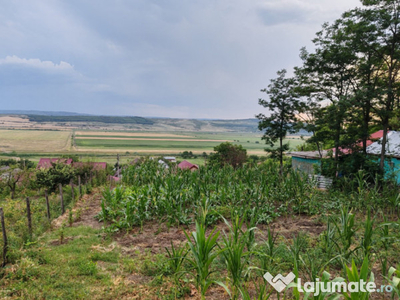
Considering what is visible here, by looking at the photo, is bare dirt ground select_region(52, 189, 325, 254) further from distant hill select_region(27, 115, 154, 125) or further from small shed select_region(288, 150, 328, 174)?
distant hill select_region(27, 115, 154, 125)

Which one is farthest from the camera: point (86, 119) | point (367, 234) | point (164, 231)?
point (86, 119)

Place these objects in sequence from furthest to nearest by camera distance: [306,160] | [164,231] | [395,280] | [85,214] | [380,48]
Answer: [306,160], [380,48], [85,214], [164,231], [395,280]

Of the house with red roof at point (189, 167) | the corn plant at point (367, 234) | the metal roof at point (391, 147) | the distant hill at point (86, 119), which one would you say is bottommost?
the house with red roof at point (189, 167)

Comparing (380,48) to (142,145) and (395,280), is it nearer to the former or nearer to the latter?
(395,280)

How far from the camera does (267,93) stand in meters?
21.9

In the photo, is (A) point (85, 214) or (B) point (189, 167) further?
(B) point (189, 167)

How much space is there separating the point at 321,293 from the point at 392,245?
385 cm

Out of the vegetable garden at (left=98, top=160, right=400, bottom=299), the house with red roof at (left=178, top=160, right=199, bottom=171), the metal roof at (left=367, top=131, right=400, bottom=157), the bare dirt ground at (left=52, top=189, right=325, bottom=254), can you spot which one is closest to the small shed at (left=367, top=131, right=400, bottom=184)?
the metal roof at (left=367, top=131, right=400, bottom=157)

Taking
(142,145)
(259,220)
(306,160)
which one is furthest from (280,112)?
(142,145)

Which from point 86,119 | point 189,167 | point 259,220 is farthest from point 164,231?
point 86,119

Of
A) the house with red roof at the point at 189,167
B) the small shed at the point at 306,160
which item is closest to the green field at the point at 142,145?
the house with red roof at the point at 189,167

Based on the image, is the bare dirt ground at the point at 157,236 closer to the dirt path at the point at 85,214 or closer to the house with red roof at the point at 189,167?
the dirt path at the point at 85,214

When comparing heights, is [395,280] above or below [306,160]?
above

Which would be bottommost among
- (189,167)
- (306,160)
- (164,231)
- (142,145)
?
(142,145)
